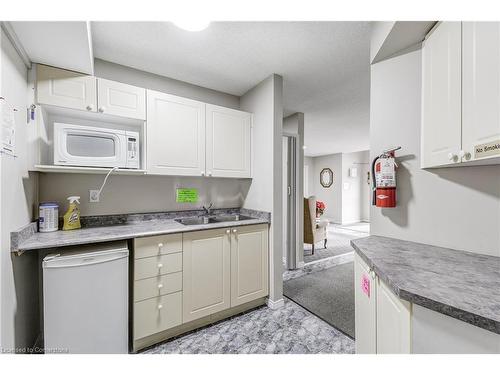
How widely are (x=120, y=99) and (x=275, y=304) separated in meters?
2.39

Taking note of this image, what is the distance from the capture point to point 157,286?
161cm

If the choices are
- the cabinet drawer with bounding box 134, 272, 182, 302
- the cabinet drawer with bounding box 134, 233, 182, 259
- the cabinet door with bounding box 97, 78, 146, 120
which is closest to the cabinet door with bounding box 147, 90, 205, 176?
the cabinet door with bounding box 97, 78, 146, 120

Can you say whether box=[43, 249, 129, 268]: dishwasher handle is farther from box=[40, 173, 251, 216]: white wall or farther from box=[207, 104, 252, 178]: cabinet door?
box=[207, 104, 252, 178]: cabinet door

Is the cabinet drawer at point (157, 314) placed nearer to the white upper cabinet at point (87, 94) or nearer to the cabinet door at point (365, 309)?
the cabinet door at point (365, 309)

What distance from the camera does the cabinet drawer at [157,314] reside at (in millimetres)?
1543

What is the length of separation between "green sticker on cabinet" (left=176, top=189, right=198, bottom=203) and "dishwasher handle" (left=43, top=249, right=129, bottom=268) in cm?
89

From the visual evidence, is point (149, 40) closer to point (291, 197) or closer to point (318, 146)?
point (291, 197)

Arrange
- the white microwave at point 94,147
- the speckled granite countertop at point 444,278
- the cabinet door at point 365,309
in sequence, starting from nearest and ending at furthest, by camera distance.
A: 1. the speckled granite countertop at point 444,278
2. the cabinet door at point 365,309
3. the white microwave at point 94,147

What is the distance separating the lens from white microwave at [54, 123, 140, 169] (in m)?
1.47

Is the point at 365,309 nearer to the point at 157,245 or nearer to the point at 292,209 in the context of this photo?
the point at 157,245

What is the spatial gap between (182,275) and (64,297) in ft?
2.40

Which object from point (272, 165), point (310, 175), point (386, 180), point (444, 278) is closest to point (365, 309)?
point (444, 278)

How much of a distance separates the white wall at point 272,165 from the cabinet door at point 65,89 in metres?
1.51

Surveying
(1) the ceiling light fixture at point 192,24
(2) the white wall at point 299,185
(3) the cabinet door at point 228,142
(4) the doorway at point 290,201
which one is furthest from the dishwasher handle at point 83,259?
(2) the white wall at point 299,185
